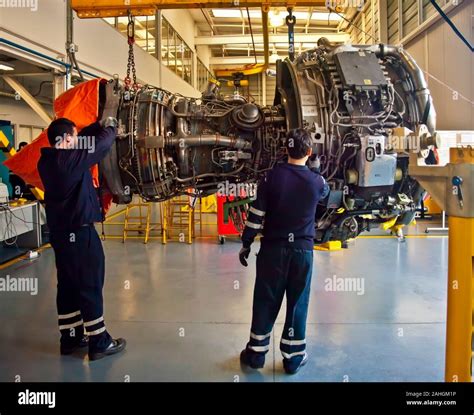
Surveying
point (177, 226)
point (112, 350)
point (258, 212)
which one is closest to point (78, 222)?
point (112, 350)

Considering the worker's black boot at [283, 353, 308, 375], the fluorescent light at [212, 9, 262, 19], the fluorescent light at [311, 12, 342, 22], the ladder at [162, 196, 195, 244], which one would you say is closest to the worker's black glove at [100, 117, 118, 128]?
the worker's black boot at [283, 353, 308, 375]

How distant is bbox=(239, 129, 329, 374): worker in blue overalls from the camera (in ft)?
10.3

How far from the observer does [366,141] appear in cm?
310

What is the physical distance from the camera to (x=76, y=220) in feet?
11.0

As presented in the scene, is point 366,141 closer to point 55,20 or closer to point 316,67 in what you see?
point 316,67

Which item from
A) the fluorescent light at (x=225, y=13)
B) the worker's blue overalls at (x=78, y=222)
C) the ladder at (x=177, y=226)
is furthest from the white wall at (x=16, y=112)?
the fluorescent light at (x=225, y=13)

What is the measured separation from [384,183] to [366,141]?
1.19ft

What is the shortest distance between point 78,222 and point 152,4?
3.41m

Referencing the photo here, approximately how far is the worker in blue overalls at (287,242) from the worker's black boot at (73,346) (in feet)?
5.02

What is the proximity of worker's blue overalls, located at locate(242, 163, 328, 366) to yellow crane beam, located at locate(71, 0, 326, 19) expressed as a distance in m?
3.10

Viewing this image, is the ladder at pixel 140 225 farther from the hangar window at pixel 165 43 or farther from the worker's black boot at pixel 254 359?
the worker's black boot at pixel 254 359

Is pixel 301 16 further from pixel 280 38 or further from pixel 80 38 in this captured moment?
pixel 80 38

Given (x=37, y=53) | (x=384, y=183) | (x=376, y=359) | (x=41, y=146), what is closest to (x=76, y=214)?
(x=41, y=146)

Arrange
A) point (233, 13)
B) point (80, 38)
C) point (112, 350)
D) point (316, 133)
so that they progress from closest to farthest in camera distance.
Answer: point (316, 133) < point (112, 350) < point (80, 38) < point (233, 13)
